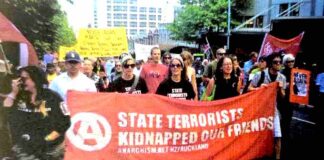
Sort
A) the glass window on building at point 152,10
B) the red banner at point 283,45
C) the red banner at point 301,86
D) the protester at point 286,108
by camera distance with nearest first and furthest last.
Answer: the protester at point 286,108 < the red banner at point 301,86 < the red banner at point 283,45 < the glass window on building at point 152,10

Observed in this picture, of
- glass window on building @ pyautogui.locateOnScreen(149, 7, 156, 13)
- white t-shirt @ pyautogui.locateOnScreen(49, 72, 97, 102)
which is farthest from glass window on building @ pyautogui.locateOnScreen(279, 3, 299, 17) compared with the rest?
glass window on building @ pyautogui.locateOnScreen(149, 7, 156, 13)

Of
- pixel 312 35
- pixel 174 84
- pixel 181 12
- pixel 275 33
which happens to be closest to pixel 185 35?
pixel 181 12

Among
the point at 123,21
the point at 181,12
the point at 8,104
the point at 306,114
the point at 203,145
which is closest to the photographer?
the point at 8,104

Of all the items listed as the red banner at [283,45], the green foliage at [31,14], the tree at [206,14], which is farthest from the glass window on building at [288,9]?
the green foliage at [31,14]

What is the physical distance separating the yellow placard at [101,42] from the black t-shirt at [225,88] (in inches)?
184

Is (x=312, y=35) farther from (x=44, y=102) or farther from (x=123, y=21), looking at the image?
(x=123, y=21)

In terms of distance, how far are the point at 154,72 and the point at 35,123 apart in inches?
127

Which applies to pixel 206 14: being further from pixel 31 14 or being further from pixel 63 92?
pixel 31 14

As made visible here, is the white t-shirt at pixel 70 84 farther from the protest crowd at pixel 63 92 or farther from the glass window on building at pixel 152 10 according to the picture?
the glass window on building at pixel 152 10

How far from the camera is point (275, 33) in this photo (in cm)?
1664

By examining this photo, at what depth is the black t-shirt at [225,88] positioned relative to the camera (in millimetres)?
6566

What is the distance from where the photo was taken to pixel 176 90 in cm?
629

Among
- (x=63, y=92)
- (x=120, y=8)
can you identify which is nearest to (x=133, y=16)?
(x=120, y=8)

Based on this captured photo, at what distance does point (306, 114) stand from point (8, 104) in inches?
344
